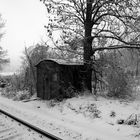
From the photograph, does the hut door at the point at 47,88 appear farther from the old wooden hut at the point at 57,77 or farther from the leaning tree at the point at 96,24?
the leaning tree at the point at 96,24

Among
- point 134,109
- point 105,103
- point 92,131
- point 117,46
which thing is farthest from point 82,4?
point 92,131

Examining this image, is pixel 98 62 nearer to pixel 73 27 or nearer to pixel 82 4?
pixel 73 27

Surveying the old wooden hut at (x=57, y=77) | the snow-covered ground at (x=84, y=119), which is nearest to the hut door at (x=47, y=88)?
the old wooden hut at (x=57, y=77)

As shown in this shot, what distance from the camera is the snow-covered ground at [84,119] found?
5762 millimetres

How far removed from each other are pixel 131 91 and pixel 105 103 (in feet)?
11.8

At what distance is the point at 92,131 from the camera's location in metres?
6.06

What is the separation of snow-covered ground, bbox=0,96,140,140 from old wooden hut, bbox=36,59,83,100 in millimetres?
1136

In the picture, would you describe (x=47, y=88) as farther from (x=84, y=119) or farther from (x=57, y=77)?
(x=84, y=119)

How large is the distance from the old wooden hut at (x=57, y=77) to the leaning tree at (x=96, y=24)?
0.72m

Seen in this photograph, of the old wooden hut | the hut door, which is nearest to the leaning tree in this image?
the old wooden hut

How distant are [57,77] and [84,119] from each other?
401 cm

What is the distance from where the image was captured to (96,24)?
11.3 meters

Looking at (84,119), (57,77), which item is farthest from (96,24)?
(84,119)

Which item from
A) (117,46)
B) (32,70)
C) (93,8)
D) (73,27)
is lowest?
(32,70)
